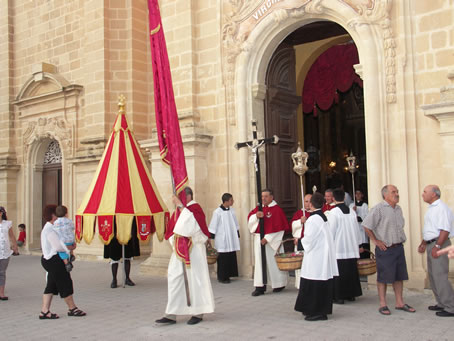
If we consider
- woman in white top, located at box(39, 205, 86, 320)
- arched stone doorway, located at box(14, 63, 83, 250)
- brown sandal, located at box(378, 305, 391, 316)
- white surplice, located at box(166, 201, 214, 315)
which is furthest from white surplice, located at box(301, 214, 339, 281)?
arched stone doorway, located at box(14, 63, 83, 250)

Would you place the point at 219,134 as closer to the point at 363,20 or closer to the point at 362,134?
the point at 363,20

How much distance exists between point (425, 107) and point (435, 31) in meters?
1.33

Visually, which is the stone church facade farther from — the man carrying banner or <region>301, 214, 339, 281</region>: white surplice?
the man carrying banner

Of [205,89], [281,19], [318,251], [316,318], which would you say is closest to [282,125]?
[205,89]

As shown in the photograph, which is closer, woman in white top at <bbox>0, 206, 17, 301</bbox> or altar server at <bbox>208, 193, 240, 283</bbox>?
woman in white top at <bbox>0, 206, 17, 301</bbox>

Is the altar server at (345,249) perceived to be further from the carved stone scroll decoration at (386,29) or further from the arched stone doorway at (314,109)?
the arched stone doorway at (314,109)

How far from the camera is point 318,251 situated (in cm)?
616

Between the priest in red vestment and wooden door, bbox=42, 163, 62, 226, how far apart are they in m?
8.66

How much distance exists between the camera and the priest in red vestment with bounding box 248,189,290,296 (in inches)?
313

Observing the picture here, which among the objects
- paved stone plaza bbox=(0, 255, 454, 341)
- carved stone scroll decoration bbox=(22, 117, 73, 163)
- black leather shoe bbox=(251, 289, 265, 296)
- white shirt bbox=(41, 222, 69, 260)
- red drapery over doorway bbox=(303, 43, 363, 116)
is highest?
red drapery over doorway bbox=(303, 43, 363, 116)

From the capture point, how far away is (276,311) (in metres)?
6.72

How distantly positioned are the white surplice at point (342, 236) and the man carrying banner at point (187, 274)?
1983 millimetres

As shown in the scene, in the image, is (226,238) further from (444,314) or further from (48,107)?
(48,107)

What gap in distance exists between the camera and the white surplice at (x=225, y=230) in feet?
30.0
